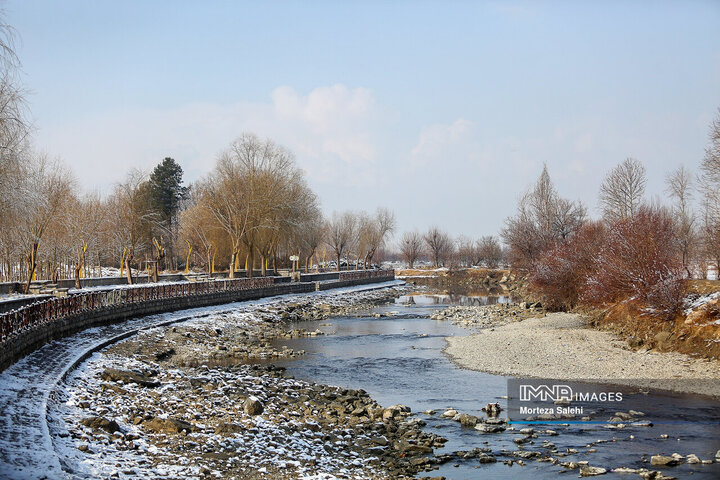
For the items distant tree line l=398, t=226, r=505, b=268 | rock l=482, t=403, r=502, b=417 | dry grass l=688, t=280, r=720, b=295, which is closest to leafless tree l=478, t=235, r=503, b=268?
distant tree line l=398, t=226, r=505, b=268

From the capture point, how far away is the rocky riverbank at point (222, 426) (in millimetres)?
10664

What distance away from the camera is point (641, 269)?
25.6 meters

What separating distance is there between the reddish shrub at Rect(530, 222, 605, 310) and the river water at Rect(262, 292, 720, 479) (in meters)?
10.6

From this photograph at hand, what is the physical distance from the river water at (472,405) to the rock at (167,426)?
4.92 meters

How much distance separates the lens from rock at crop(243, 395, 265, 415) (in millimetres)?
13969

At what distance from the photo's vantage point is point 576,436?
42.0ft

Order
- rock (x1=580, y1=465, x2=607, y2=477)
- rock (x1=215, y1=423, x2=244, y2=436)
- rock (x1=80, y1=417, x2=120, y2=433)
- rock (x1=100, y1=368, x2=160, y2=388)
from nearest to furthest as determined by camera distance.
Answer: rock (x1=580, y1=465, x2=607, y2=477) → rock (x1=80, y1=417, x2=120, y2=433) → rock (x1=215, y1=423, x2=244, y2=436) → rock (x1=100, y1=368, x2=160, y2=388)

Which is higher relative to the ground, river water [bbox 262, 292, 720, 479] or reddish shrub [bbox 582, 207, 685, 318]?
reddish shrub [bbox 582, 207, 685, 318]

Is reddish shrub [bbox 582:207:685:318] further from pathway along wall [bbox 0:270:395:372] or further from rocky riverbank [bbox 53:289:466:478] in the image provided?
pathway along wall [bbox 0:270:395:372]

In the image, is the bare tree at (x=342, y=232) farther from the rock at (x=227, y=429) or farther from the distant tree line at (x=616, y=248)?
the rock at (x=227, y=429)

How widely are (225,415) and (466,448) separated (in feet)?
17.1

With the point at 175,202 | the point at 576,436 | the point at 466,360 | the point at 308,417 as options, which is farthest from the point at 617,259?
the point at 175,202

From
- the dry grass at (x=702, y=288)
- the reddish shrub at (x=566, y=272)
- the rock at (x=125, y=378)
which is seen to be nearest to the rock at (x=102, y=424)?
the rock at (x=125, y=378)

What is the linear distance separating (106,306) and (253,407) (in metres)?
15.6
